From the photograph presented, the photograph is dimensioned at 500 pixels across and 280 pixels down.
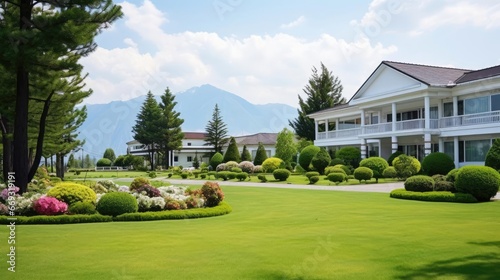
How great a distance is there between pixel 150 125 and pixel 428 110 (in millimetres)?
43530

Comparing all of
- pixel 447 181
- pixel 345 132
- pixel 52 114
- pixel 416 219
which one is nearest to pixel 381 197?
pixel 447 181

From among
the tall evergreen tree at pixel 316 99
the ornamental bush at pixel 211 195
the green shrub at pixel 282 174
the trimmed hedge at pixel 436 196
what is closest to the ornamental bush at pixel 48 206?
the ornamental bush at pixel 211 195

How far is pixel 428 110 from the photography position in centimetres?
3156

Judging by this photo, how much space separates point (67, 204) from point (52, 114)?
1382 cm

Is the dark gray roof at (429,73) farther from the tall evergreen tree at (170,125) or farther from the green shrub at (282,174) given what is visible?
the tall evergreen tree at (170,125)

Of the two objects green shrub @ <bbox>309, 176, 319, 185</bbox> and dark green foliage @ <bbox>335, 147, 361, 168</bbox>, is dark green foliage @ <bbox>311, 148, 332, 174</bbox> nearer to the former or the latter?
dark green foliage @ <bbox>335, 147, 361, 168</bbox>

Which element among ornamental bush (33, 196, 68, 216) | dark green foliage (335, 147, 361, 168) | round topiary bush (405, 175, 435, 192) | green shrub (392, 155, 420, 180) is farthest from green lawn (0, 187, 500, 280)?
dark green foliage (335, 147, 361, 168)

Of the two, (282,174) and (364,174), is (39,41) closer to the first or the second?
(364,174)

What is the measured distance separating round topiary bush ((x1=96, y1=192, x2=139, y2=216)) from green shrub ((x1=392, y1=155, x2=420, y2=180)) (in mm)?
18887

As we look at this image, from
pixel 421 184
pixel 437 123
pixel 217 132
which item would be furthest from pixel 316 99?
pixel 421 184

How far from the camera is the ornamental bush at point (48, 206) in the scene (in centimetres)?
1306

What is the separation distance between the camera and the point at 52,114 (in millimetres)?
25891

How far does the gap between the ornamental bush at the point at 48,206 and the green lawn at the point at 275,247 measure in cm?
119

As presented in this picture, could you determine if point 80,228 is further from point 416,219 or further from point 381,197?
point 381,197
